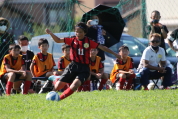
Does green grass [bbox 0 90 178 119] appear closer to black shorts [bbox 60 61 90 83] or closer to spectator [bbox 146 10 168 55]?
black shorts [bbox 60 61 90 83]

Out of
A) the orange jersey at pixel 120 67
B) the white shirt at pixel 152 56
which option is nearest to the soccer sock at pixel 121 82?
the orange jersey at pixel 120 67

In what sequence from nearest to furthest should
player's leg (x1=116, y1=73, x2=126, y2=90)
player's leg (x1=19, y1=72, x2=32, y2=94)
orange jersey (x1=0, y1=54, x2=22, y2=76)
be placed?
player's leg (x1=19, y1=72, x2=32, y2=94)
orange jersey (x1=0, y1=54, x2=22, y2=76)
player's leg (x1=116, y1=73, x2=126, y2=90)

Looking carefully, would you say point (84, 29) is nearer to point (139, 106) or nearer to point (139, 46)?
point (139, 106)

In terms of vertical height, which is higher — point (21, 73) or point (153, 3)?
point (153, 3)

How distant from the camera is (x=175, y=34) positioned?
11.2 m

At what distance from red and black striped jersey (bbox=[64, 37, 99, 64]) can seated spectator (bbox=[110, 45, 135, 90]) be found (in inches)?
101

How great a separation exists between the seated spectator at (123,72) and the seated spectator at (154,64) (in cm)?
30

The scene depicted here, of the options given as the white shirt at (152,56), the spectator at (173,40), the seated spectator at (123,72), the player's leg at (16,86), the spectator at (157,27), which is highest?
the spectator at (157,27)

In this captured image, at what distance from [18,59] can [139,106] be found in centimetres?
417

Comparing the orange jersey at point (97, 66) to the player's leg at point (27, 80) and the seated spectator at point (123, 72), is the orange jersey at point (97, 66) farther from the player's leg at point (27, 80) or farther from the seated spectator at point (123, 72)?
the player's leg at point (27, 80)

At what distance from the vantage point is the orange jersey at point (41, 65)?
10453mm

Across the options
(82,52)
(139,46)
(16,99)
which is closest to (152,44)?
(139,46)

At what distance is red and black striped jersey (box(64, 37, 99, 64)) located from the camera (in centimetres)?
800

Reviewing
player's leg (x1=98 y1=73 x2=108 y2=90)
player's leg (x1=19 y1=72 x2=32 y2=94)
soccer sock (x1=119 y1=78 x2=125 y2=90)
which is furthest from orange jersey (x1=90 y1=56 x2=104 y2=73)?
player's leg (x1=19 y1=72 x2=32 y2=94)
